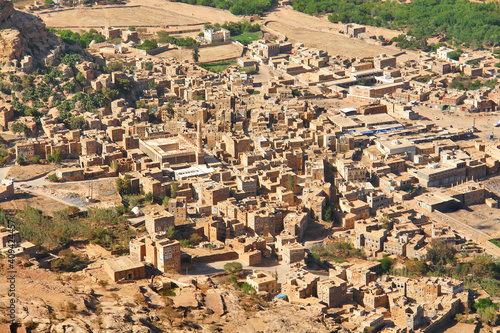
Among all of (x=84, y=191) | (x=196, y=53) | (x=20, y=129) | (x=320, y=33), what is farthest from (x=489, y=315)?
(x=320, y=33)

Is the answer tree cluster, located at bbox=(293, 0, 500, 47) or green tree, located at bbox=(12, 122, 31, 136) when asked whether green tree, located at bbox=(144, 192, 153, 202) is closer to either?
green tree, located at bbox=(12, 122, 31, 136)

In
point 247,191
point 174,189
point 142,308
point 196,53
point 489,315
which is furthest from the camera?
point 196,53

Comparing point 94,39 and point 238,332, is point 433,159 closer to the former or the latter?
point 238,332

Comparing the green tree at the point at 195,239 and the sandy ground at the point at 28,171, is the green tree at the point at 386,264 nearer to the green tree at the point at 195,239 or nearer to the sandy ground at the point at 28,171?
the green tree at the point at 195,239

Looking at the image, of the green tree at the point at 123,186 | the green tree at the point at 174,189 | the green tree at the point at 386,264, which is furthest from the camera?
the green tree at the point at 123,186

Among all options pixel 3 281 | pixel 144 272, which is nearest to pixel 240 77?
pixel 144 272

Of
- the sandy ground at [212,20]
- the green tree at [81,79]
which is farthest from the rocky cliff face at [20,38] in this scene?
the sandy ground at [212,20]

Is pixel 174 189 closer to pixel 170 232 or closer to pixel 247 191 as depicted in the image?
pixel 247 191

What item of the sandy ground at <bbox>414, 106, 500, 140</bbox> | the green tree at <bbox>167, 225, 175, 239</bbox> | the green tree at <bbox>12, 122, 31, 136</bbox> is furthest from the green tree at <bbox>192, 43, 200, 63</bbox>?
the green tree at <bbox>167, 225, 175, 239</bbox>
